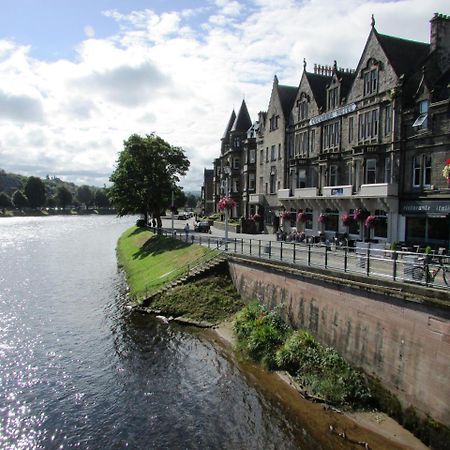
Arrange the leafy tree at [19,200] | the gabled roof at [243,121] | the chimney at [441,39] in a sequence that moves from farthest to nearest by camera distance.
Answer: the leafy tree at [19,200] < the gabled roof at [243,121] < the chimney at [441,39]

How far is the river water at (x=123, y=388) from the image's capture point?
46.9ft

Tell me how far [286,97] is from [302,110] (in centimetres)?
518

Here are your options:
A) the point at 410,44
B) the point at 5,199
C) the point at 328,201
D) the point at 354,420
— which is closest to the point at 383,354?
the point at 354,420

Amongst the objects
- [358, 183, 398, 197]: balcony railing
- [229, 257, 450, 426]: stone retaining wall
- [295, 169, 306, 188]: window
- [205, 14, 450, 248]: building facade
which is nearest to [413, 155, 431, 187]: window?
[205, 14, 450, 248]: building facade

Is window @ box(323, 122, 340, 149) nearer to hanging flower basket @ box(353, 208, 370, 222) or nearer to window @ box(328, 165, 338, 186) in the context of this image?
window @ box(328, 165, 338, 186)

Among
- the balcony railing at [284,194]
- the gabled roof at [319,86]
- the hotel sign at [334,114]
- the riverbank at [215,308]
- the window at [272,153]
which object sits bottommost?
the riverbank at [215,308]

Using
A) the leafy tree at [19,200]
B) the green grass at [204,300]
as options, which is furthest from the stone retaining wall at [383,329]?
the leafy tree at [19,200]

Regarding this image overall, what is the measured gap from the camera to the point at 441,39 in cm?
3184

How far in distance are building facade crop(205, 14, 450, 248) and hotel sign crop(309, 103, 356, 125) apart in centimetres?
8

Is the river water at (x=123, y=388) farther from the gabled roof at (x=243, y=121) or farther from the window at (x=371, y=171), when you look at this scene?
the gabled roof at (x=243, y=121)

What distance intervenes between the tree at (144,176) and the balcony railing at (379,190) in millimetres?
27937

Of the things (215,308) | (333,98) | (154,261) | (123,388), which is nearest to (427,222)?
(215,308)

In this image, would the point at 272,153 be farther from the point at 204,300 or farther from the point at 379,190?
the point at 204,300

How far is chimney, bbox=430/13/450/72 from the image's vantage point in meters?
31.4
